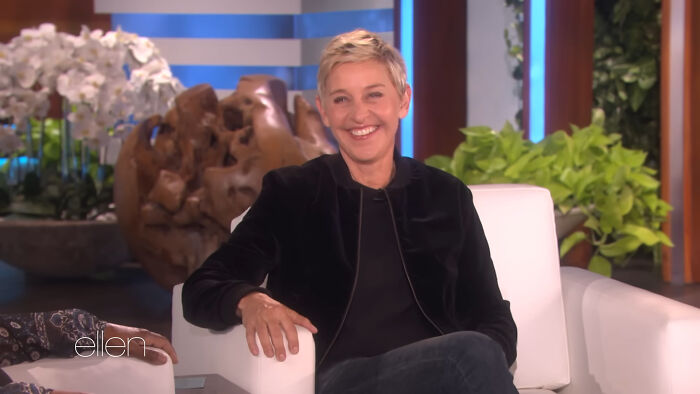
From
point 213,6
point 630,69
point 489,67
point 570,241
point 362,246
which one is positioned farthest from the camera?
point 213,6

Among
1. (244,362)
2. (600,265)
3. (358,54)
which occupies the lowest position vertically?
(600,265)

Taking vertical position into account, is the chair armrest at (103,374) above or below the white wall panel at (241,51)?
below

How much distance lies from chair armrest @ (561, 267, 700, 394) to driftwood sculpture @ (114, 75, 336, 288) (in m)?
2.03

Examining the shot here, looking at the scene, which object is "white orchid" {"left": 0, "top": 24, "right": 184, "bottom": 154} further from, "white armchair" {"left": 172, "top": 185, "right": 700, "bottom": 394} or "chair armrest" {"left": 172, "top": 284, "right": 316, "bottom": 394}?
"chair armrest" {"left": 172, "top": 284, "right": 316, "bottom": 394}

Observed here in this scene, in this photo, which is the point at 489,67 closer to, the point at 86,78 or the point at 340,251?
the point at 86,78

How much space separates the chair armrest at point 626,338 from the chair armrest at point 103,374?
0.90 metres

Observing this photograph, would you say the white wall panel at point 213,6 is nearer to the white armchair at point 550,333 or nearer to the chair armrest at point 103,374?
the white armchair at point 550,333

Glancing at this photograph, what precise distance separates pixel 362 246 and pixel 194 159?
2341 millimetres

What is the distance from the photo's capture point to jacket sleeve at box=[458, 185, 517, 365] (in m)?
1.81

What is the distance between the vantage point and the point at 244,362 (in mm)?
1600

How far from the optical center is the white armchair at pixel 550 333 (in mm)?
1651

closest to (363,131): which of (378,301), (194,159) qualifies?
(378,301)

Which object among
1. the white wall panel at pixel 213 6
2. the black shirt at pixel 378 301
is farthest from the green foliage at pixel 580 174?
the white wall panel at pixel 213 6

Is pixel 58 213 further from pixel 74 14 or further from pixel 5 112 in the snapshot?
pixel 74 14
